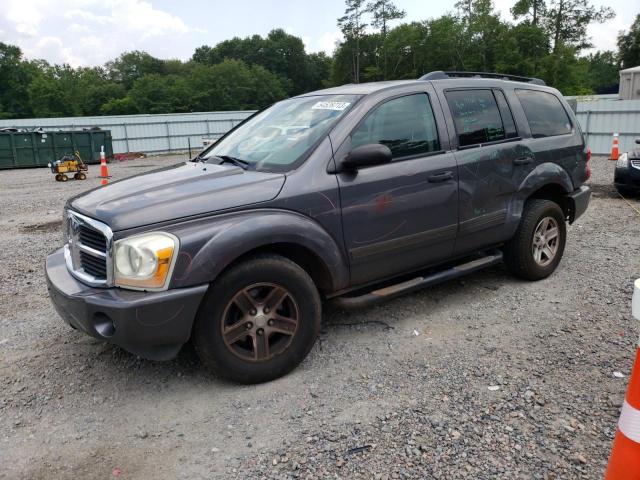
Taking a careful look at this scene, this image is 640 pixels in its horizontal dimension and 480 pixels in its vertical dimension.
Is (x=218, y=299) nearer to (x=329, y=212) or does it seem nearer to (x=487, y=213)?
(x=329, y=212)

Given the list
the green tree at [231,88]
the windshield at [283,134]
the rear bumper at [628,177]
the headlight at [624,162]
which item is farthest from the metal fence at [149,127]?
the green tree at [231,88]

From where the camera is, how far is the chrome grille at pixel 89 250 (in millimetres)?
2975

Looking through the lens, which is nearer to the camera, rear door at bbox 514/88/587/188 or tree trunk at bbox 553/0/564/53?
rear door at bbox 514/88/587/188

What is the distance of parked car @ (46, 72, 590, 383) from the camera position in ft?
9.67

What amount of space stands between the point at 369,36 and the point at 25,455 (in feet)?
233

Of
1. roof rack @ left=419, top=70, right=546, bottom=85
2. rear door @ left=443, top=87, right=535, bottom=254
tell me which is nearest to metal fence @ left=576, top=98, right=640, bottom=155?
roof rack @ left=419, top=70, right=546, bottom=85

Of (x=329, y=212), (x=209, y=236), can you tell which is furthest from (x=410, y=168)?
(x=209, y=236)

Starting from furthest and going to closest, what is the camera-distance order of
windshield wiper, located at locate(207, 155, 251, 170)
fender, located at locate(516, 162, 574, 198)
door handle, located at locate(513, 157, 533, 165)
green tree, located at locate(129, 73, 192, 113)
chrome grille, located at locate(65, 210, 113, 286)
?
1. green tree, located at locate(129, 73, 192, 113)
2. fender, located at locate(516, 162, 574, 198)
3. door handle, located at locate(513, 157, 533, 165)
4. windshield wiper, located at locate(207, 155, 251, 170)
5. chrome grille, located at locate(65, 210, 113, 286)

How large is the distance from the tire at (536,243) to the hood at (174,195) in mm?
2506

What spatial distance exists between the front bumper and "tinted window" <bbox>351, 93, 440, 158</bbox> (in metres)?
1.60

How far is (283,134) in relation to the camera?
12.8 feet

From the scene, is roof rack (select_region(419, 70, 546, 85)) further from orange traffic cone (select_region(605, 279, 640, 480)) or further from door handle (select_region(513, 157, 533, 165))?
orange traffic cone (select_region(605, 279, 640, 480))

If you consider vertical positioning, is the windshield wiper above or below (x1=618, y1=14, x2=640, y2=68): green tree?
below

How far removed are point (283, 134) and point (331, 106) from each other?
41 centimetres
